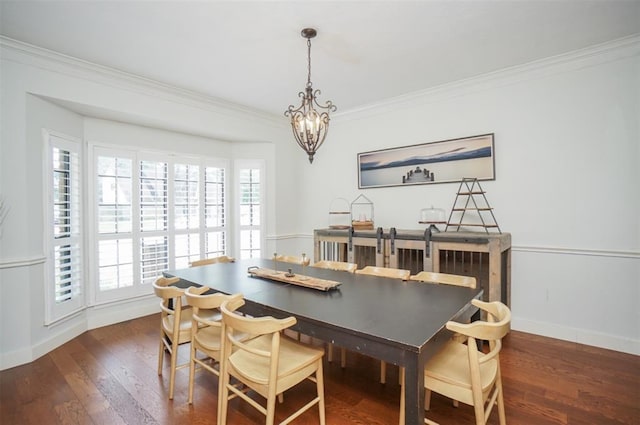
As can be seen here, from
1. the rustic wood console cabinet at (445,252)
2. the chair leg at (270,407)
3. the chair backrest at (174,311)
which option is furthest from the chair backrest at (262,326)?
the rustic wood console cabinet at (445,252)

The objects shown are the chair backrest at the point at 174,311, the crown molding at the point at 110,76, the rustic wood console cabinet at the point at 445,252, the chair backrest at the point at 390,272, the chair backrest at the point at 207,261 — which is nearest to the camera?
the chair backrest at the point at 174,311

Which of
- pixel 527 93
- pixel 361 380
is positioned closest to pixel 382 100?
pixel 527 93

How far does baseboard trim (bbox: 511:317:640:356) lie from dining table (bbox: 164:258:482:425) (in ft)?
5.74

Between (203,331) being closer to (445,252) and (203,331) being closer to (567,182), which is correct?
(445,252)

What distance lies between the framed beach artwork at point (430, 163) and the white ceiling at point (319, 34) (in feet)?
2.65

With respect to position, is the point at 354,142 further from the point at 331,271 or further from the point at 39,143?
the point at 39,143

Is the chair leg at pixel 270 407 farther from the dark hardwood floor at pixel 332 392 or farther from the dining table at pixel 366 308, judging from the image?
the dark hardwood floor at pixel 332 392

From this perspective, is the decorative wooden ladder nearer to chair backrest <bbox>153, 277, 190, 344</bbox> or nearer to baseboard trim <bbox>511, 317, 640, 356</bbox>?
baseboard trim <bbox>511, 317, 640, 356</bbox>

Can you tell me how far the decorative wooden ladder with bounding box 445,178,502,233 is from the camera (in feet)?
11.5

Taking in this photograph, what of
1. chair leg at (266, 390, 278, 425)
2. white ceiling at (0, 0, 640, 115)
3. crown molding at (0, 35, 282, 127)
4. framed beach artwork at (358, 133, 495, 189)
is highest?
white ceiling at (0, 0, 640, 115)

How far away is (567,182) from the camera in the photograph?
3.11 meters

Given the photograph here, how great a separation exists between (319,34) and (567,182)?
9.36ft

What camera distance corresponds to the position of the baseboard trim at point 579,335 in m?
2.82

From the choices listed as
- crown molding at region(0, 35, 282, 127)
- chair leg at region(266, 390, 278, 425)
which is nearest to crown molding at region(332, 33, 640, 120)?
crown molding at region(0, 35, 282, 127)
